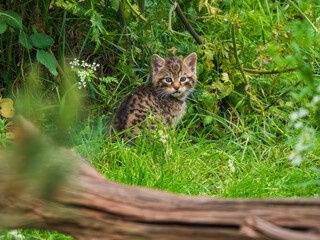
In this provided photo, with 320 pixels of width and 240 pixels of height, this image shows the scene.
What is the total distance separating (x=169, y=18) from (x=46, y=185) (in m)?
3.74

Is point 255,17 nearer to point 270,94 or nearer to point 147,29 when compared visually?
point 270,94

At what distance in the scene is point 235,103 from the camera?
5.63m

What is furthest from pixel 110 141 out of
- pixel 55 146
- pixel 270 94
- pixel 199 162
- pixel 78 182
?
pixel 55 146

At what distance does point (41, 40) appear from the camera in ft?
16.9

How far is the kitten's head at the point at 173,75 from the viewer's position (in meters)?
5.53

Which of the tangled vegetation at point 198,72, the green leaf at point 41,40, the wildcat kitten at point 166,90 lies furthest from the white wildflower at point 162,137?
the green leaf at point 41,40

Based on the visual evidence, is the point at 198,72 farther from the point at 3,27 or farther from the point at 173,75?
the point at 3,27

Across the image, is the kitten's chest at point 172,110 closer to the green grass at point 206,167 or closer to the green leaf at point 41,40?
the green grass at point 206,167

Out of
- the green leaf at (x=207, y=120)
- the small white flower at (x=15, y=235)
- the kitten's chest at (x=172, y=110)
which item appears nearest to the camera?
the small white flower at (x=15, y=235)

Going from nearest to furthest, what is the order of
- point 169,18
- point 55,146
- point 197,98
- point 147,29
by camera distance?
point 55,146 → point 169,18 → point 147,29 → point 197,98

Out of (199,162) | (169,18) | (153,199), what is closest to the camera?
(153,199)

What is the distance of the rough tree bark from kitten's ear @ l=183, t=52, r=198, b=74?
12.4 ft

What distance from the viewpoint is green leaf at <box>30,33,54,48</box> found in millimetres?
5127

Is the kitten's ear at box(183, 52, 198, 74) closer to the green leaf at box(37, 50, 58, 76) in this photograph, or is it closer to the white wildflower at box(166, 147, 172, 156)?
the green leaf at box(37, 50, 58, 76)
